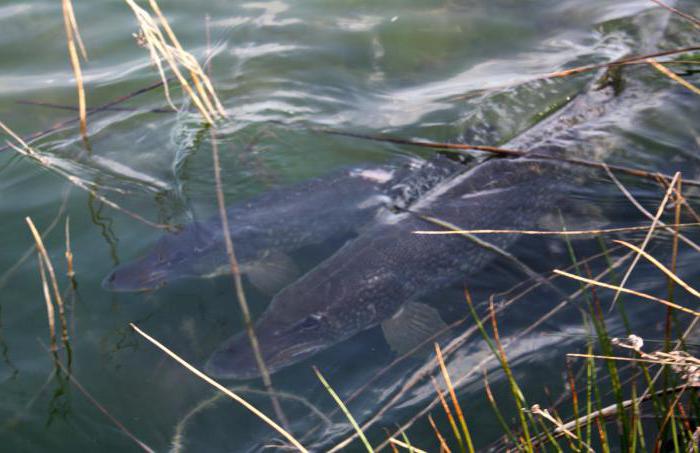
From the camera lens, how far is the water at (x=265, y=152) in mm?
3822

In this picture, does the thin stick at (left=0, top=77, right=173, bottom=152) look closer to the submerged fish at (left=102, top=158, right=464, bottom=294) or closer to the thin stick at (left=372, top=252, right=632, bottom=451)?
the submerged fish at (left=102, top=158, right=464, bottom=294)

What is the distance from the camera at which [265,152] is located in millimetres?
5953

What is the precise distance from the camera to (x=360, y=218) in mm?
5219

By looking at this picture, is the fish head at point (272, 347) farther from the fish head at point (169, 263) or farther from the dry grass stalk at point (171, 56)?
the dry grass stalk at point (171, 56)

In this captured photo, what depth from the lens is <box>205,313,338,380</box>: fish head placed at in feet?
13.1

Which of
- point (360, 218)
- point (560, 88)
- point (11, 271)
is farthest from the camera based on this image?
point (560, 88)

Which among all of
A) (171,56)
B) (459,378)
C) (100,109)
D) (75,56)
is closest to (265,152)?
(171,56)

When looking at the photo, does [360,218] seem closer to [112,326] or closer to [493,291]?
[493,291]

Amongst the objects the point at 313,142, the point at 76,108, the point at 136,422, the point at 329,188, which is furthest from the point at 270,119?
the point at 136,422

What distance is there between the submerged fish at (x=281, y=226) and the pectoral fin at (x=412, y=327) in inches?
29.7

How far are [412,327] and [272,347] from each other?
74cm

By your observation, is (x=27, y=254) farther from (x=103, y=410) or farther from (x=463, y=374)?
(x=463, y=374)

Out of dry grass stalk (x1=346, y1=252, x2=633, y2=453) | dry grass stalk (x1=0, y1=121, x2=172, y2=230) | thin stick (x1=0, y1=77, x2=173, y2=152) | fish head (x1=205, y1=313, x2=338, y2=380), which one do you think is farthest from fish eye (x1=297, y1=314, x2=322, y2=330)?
thin stick (x1=0, y1=77, x2=173, y2=152)

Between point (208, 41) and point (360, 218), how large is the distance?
113 inches
